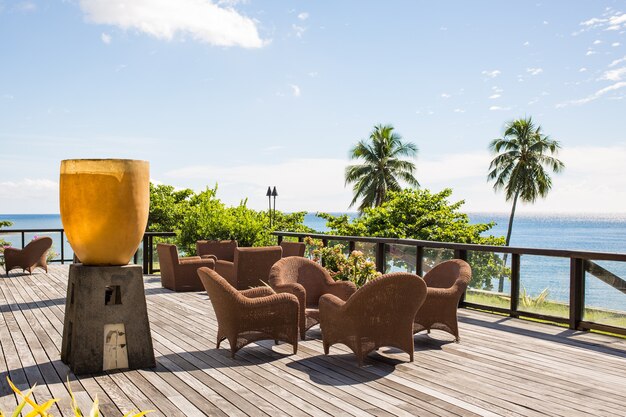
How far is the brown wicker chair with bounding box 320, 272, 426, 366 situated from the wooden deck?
0.66 feet

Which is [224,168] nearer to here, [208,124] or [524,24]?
[208,124]

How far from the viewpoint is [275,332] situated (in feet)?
16.0

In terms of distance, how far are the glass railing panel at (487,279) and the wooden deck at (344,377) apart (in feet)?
3.30

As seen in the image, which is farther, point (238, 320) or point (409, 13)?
point (409, 13)

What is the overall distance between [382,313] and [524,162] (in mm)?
35039

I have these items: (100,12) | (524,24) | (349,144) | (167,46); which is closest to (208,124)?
(349,144)

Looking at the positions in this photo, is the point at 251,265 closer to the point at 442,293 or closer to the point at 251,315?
the point at 251,315

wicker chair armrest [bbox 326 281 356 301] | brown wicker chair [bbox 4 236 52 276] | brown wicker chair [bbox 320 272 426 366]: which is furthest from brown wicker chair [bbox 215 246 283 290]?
brown wicker chair [bbox 4 236 52 276]

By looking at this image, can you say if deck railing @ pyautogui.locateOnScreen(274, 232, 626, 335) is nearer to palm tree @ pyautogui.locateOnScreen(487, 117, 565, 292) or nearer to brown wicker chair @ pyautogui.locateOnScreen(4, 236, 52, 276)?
brown wicker chair @ pyautogui.locateOnScreen(4, 236, 52, 276)

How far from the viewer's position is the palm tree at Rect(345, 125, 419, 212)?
33344 millimetres

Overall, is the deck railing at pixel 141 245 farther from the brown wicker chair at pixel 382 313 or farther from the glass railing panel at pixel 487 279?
the brown wicker chair at pixel 382 313

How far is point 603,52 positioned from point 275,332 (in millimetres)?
54503

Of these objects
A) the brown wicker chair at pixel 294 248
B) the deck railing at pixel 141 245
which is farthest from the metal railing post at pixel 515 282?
the deck railing at pixel 141 245

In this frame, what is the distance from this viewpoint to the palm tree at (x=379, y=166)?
1313 inches
